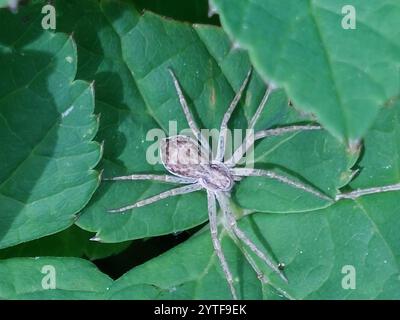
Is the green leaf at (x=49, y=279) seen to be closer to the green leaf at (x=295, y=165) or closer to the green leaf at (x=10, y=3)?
the green leaf at (x=295, y=165)

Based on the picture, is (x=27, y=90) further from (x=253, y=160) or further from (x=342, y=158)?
(x=342, y=158)

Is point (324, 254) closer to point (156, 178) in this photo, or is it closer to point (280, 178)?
point (280, 178)

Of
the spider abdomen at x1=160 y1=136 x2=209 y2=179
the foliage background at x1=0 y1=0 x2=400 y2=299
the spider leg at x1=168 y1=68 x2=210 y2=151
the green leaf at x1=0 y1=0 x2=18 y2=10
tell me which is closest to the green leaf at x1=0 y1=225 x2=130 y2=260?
the foliage background at x1=0 y1=0 x2=400 y2=299

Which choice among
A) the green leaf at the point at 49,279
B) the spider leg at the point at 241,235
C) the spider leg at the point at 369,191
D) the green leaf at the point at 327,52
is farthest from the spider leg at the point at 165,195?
the green leaf at the point at 327,52

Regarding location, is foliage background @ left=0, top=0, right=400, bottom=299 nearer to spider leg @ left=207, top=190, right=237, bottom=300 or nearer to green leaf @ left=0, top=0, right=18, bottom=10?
spider leg @ left=207, top=190, right=237, bottom=300

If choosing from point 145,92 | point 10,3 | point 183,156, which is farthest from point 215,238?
point 10,3

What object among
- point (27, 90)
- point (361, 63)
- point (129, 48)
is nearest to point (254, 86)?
point (129, 48)
